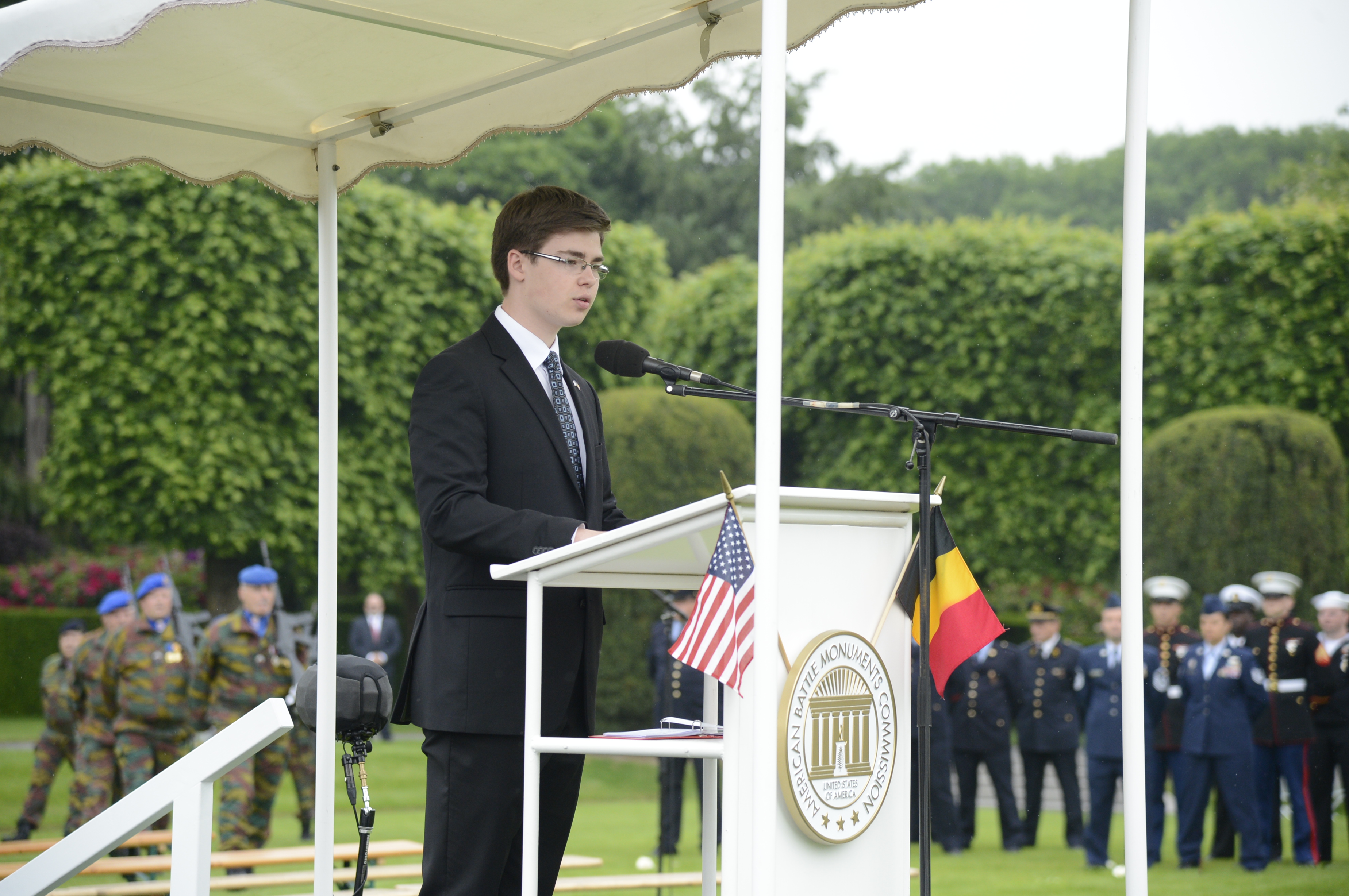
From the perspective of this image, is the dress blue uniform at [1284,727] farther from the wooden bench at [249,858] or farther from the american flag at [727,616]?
the american flag at [727,616]

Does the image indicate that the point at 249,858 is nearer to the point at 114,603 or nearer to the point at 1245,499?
the point at 114,603

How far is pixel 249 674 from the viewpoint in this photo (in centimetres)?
986

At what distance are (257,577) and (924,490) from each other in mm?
8191

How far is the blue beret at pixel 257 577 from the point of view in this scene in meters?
9.94

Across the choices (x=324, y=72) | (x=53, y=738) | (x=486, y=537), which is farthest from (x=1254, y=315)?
(x=486, y=537)

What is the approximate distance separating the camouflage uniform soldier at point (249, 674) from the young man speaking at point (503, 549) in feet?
22.7

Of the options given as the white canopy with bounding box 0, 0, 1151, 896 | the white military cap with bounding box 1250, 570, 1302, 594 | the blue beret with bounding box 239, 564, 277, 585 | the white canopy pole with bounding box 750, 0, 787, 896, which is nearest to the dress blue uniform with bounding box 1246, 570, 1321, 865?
the white military cap with bounding box 1250, 570, 1302, 594

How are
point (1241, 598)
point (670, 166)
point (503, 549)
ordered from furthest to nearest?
point (670, 166) < point (1241, 598) < point (503, 549)

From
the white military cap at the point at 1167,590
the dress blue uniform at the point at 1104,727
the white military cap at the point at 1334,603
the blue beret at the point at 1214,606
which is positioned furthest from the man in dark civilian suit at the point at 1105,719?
the white military cap at the point at 1334,603

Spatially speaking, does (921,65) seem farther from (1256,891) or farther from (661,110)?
(1256,891)

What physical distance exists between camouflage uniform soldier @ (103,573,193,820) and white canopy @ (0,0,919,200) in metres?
5.98

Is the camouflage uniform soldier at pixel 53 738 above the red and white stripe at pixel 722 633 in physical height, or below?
below

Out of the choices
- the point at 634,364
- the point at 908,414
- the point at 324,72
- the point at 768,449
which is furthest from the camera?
the point at 324,72

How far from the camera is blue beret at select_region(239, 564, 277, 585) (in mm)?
9938
